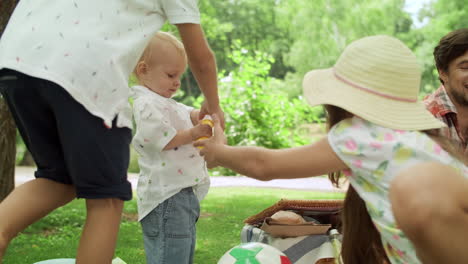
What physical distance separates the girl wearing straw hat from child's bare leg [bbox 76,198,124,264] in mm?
447

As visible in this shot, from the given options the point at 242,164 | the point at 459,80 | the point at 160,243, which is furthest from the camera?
the point at 459,80

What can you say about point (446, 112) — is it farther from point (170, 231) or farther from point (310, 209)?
point (170, 231)

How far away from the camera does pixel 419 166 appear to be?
1797mm

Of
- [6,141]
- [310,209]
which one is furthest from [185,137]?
[6,141]

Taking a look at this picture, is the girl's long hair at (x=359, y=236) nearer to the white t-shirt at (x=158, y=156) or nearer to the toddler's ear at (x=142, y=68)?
the white t-shirt at (x=158, y=156)

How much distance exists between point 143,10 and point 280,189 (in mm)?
5938

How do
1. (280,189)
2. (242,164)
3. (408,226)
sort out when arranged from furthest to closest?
(280,189) → (242,164) → (408,226)

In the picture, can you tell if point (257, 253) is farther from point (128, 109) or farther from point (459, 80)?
point (459, 80)

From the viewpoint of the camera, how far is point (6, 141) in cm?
436

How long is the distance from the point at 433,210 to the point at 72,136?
118cm

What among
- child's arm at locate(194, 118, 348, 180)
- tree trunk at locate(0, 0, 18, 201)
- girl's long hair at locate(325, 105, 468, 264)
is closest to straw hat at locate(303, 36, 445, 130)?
child's arm at locate(194, 118, 348, 180)

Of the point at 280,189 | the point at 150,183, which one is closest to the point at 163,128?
the point at 150,183

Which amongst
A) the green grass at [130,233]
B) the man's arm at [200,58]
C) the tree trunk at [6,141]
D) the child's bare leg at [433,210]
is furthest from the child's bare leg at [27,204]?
the tree trunk at [6,141]

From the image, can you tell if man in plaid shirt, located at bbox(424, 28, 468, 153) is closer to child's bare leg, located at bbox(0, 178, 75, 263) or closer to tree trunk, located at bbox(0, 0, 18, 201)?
child's bare leg, located at bbox(0, 178, 75, 263)
